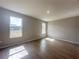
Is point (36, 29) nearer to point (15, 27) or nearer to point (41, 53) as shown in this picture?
point (15, 27)

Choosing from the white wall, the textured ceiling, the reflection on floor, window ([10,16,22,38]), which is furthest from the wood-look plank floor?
the textured ceiling

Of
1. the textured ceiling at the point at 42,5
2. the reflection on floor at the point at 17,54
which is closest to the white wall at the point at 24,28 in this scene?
the textured ceiling at the point at 42,5

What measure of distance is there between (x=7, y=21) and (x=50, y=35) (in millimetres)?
5150

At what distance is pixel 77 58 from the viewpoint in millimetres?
2434

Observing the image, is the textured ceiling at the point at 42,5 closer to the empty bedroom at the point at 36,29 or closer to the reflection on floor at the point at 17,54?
the empty bedroom at the point at 36,29

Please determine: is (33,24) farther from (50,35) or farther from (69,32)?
(69,32)

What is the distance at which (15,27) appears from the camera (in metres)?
4.23

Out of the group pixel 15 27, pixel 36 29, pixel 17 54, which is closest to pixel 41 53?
pixel 17 54

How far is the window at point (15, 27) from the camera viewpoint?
3958mm

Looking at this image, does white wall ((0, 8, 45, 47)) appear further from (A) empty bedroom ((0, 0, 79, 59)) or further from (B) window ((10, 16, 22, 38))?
(B) window ((10, 16, 22, 38))

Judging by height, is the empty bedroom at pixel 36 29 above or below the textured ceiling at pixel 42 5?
below

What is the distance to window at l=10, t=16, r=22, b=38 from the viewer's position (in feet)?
13.0

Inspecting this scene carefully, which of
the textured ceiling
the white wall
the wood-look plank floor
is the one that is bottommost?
the wood-look plank floor

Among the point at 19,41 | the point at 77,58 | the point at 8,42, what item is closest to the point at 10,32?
the point at 8,42
